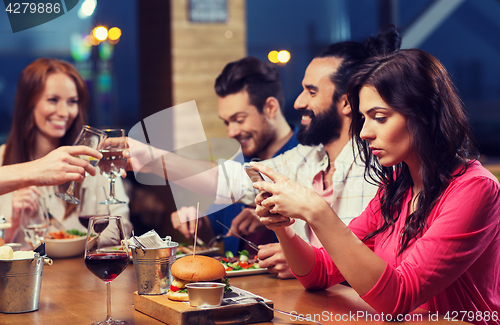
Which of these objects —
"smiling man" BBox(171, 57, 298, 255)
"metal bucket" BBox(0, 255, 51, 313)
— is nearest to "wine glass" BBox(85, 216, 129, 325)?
"metal bucket" BBox(0, 255, 51, 313)

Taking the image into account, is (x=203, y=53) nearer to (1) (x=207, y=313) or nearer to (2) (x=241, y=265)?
(2) (x=241, y=265)

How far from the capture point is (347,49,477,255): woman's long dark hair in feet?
4.24

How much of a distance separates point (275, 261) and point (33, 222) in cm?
95

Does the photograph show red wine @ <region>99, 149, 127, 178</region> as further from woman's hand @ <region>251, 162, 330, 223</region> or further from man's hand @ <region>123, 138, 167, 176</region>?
woman's hand @ <region>251, 162, 330, 223</region>

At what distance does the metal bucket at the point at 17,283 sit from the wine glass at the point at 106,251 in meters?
0.21

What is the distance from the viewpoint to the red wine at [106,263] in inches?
44.3

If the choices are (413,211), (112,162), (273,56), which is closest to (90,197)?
(112,162)

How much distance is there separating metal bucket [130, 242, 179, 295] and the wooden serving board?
6 cm

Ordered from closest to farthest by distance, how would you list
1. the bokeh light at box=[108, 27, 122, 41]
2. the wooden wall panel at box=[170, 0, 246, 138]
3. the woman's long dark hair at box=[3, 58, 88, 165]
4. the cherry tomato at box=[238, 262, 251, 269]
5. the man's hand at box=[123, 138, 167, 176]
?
the cherry tomato at box=[238, 262, 251, 269] → the man's hand at box=[123, 138, 167, 176] → the woman's long dark hair at box=[3, 58, 88, 165] → the wooden wall panel at box=[170, 0, 246, 138] → the bokeh light at box=[108, 27, 122, 41]

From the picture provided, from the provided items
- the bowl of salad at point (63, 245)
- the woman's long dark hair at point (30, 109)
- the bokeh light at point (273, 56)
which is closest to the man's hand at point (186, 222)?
the bowl of salad at point (63, 245)

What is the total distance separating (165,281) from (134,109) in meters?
4.17

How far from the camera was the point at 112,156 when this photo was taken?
5.76 ft

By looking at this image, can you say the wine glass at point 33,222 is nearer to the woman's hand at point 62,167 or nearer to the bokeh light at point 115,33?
the woman's hand at point 62,167

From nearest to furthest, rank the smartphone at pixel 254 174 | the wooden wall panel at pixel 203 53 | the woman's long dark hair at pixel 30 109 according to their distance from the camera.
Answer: the smartphone at pixel 254 174, the woman's long dark hair at pixel 30 109, the wooden wall panel at pixel 203 53
